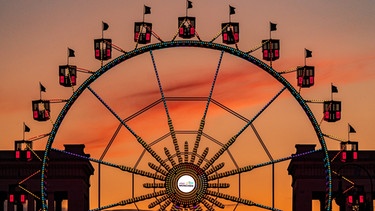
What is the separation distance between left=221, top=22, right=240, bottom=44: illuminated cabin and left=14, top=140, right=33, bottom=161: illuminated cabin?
1152 centimetres

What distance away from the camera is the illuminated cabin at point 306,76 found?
9156cm

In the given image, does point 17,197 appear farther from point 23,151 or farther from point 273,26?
point 273,26

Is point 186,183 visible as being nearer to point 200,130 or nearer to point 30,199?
point 200,130

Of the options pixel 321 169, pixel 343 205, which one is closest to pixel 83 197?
pixel 321 169

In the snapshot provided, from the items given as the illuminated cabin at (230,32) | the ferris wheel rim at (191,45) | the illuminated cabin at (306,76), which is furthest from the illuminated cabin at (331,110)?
the ferris wheel rim at (191,45)

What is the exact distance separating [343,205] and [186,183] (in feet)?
46.1

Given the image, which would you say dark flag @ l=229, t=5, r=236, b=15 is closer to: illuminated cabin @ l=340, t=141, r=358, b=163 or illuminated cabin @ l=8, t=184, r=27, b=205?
illuminated cabin @ l=340, t=141, r=358, b=163

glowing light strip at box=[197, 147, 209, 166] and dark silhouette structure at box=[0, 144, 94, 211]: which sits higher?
glowing light strip at box=[197, 147, 209, 166]

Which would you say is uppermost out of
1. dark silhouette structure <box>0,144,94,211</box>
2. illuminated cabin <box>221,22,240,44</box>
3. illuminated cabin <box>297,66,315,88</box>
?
illuminated cabin <box>221,22,240,44</box>

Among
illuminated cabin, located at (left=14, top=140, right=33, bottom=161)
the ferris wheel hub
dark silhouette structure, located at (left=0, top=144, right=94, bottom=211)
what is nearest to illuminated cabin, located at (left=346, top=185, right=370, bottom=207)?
the ferris wheel hub

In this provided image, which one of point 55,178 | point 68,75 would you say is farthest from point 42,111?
point 55,178

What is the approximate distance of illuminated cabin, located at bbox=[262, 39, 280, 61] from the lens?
90.3 m

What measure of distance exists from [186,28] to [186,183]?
1042 cm

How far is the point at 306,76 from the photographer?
91438mm
